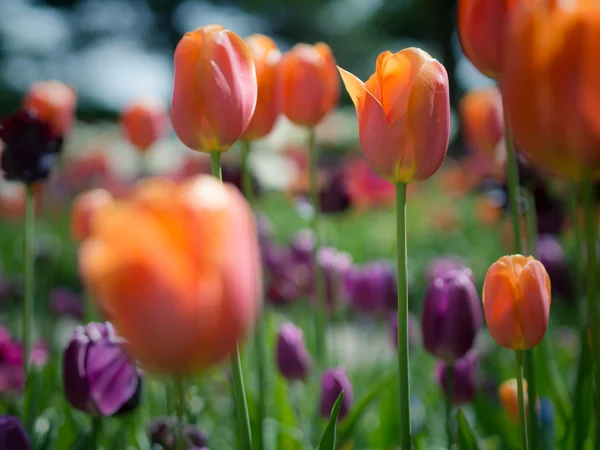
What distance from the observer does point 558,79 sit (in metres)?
0.39

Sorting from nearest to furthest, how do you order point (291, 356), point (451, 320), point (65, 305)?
point (451, 320) → point (291, 356) → point (65, 305)

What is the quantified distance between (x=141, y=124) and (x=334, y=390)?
85 centimetres

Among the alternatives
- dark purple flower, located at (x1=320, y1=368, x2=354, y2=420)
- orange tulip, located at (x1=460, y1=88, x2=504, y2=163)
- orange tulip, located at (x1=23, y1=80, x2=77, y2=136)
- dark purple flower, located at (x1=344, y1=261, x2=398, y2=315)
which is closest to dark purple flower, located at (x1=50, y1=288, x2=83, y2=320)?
orange tulip, located at (x1=23, y1=80, x2=77, y2=136)

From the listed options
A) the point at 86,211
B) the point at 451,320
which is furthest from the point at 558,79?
the point at 86,211

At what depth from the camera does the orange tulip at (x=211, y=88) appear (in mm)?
542

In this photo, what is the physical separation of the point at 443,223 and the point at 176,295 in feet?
10.0

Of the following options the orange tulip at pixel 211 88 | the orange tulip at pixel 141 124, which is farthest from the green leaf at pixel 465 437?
the orange tulip at pixel 141 124

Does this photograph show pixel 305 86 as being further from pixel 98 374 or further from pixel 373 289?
pixel 373 289

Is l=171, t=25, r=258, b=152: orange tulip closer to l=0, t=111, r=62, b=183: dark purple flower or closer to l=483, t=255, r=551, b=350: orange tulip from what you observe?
l=483, t=255, r=551, b=350: orange tulip

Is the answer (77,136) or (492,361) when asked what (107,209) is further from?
(77,136)

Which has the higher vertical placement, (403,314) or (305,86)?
(305,86)

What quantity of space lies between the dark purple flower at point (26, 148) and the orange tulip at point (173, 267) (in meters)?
0.60

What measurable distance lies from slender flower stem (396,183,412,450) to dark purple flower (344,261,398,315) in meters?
0.80

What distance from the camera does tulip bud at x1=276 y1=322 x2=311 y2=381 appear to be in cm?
102
